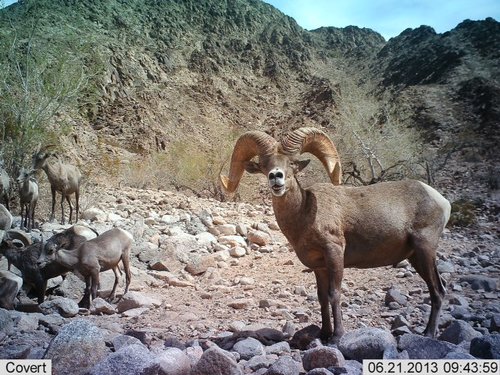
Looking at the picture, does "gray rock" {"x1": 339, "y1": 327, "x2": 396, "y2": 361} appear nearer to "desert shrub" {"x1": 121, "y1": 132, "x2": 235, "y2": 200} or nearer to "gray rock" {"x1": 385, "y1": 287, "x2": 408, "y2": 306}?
"gray rock" {"x1": 385, "y1": 287, "x2": 408, "y2": 306}

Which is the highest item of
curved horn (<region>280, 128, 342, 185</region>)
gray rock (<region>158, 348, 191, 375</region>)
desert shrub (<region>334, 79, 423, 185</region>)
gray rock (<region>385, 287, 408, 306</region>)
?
desert shrub (<region>334, 79, 423, 185</region>)

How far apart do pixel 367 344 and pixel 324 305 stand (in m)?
Answer: 1.10

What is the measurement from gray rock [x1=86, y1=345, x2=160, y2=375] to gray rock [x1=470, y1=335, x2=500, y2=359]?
2460mm

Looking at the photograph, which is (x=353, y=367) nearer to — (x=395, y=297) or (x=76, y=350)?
(x=76, y=350)

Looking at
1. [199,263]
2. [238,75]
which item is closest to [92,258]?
[199,263]

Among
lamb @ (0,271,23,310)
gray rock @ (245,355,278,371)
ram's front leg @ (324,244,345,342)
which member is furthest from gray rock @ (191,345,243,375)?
lamb @ (0,271,23,310)

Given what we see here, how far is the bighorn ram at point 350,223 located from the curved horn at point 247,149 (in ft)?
0.04

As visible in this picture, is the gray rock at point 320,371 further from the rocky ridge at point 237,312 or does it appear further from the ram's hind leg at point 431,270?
the ram's hind leg at point 431,270

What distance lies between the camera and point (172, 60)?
45.2 m

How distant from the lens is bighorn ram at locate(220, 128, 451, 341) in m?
4.86

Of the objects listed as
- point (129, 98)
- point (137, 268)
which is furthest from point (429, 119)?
point (129, 98)

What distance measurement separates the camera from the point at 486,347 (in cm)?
346

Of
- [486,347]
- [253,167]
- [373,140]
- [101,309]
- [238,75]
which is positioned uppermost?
[238,75]

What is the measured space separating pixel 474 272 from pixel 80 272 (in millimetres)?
6336
